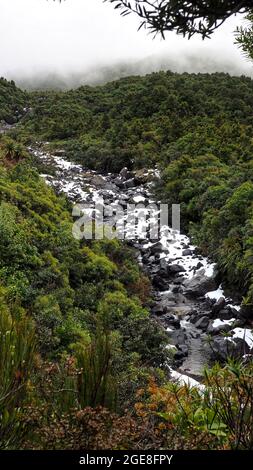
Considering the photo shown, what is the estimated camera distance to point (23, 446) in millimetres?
2070

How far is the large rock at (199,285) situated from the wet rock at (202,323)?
7.43 ft

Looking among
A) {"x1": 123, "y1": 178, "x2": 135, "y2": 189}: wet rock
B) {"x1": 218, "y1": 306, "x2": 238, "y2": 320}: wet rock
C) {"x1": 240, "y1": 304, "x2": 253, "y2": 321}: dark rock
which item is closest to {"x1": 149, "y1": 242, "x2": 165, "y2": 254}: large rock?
{"x1": 218, "y1": 306, "x2": 238, "y2": 320}: wet rock

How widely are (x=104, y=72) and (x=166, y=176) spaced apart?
13036 cm

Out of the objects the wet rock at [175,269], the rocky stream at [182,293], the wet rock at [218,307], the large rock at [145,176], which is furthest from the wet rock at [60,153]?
the wet rock at [218,307]

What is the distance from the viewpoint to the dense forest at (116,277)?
6.88 feet

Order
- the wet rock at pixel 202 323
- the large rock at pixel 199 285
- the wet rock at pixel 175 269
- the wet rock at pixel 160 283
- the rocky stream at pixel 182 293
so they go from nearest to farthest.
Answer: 1. the rocky stream at pixel 182 293
2. the wet rock at pixel 202 323
3. the large rock at pixel 199 285
4. the wet rock at pixel 160 283
5. the wet rock at pixel 175 269

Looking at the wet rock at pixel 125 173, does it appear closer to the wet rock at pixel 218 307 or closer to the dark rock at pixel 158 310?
the dark rock at pixel 158 310

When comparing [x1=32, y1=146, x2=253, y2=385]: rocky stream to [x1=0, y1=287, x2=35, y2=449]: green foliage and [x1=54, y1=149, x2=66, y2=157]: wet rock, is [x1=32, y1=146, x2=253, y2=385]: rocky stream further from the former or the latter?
[x1=54, y1=149, x2=66, y2=157]: wet rock

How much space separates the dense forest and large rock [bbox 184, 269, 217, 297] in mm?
1048

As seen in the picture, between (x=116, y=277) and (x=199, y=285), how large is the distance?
3.41 meters

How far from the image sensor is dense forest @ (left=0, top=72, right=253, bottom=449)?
2.10 metres

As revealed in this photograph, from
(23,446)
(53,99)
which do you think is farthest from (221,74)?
(23,446)
